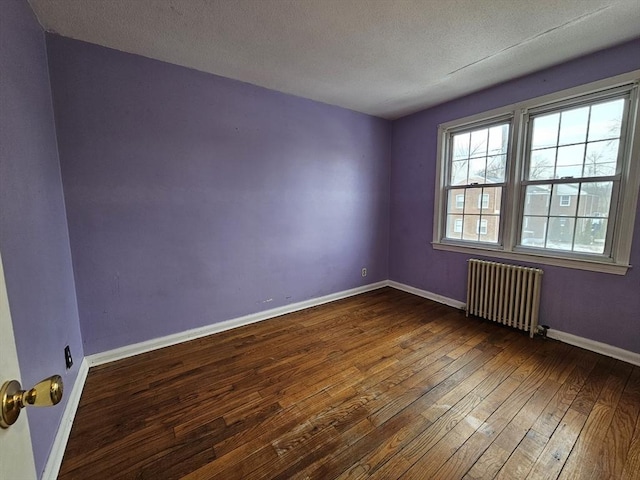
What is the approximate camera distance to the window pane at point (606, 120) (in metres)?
2.21

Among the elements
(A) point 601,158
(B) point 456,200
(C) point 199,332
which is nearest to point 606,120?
(A) point 601,158

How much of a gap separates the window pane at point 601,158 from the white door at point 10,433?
3527 millimetres

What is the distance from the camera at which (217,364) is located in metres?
2.23

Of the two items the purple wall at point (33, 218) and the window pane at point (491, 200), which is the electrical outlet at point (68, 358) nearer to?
the purple wall at point (33, 218)

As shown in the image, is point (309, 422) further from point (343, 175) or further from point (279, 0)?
point (343, 175)

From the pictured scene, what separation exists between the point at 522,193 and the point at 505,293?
1035mm

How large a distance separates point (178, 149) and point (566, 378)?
11.9 feet

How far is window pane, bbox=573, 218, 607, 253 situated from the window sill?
0.13m

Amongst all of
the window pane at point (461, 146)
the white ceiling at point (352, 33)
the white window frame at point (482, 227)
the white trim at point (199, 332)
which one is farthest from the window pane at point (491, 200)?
the white trim at point (199, 332)

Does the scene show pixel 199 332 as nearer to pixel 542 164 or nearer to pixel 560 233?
pixel 560 233

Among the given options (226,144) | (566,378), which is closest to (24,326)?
(226,144)

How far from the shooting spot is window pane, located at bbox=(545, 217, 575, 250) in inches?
98.9

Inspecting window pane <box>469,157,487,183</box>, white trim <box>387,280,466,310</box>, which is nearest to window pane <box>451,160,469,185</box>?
window pane <box>469,157,487,183</box>

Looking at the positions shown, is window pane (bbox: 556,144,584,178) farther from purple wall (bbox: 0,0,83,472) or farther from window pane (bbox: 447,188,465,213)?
purple wall (bbox: 0,0,83,472)
